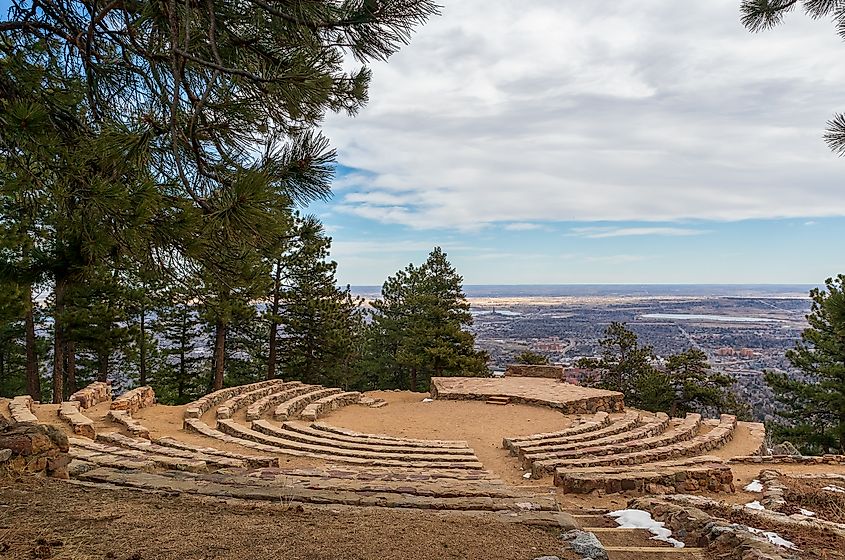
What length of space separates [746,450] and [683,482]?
5.79m

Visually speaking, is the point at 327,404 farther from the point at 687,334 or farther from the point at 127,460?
the point at 687,334

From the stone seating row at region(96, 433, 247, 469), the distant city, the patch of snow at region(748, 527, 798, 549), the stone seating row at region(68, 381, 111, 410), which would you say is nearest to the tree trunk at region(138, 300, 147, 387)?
the stone seating row at region(68, 381, 111, 410)

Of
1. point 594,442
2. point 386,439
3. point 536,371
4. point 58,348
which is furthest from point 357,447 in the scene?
point 536,371

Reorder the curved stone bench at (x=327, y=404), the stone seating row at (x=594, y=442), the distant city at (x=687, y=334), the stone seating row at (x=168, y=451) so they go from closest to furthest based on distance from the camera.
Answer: the stone seating row at (x=168, y=451)
the stone seating row at (x=594, y=442)
the curved stone bench at (x=327, y=404)
the distant city at (x=687, y=334)

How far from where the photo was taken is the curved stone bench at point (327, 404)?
593 inches

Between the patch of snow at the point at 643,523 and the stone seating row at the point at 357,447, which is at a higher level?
the patch of snow at the point at 643,523

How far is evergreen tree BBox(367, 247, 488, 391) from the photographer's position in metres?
25.7

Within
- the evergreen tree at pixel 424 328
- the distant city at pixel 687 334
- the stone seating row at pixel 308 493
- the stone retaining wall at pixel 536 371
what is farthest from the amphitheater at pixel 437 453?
the distant city at pixel 687 334

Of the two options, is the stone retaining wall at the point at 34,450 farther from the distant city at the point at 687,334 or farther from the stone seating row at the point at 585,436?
the distant city at the point at 687,334

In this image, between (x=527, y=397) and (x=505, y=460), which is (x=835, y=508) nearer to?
(x=505, y=460)

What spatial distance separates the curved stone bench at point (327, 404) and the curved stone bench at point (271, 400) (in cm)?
107

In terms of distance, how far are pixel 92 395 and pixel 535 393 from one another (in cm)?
1399

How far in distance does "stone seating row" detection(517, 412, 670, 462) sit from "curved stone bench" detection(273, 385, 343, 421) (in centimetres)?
678

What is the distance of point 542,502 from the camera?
5562mm
